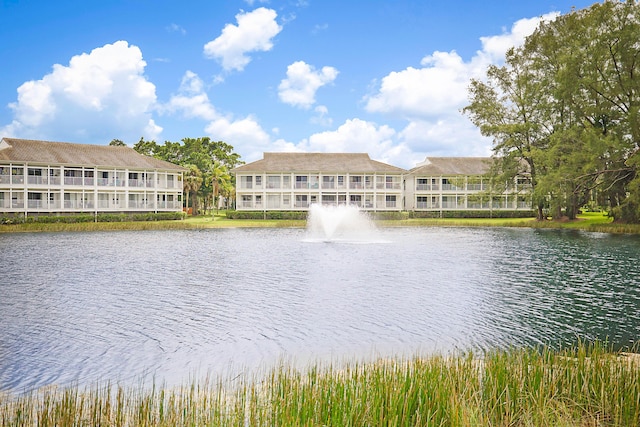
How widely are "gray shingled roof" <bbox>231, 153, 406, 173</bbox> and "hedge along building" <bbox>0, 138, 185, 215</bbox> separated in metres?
9.56

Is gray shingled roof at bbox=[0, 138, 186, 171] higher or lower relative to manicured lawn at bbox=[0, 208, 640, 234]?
higher

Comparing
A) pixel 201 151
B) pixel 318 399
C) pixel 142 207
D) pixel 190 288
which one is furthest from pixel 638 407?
pixel 201 151

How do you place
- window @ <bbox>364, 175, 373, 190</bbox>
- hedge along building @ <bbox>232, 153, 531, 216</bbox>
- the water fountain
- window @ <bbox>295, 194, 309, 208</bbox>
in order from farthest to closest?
1. window @ <bbox>364, 175, 373, 190</bbox>
2. window @ <bbox>295, 194, 309, 208</bbox>
3. hedge along building @ <bbox>232, 153, 531, 216</bbox>
4. the water fountain

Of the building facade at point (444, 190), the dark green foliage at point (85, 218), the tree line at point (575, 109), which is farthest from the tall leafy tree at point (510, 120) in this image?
the dark green foliage at point (85, 218)

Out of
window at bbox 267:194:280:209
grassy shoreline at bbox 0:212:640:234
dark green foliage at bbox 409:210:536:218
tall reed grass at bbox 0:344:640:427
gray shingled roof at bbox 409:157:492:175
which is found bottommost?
tall reed grass at bbox 0:344:640:427

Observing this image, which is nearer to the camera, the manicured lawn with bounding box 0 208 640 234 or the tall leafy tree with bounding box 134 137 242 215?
the manicured lawn with bounding box 0 208 640 234

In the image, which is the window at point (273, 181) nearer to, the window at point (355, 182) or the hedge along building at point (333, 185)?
the hedge along building at point (333, 185)

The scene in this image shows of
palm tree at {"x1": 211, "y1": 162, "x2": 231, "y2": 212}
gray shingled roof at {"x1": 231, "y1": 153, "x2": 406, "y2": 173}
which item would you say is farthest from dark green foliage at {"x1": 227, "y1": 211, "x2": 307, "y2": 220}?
palm tree at {"x1": 211, "y1": 162, "x2": 231, "y2": 212}

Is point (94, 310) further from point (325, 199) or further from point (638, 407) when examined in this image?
point (325, 199)

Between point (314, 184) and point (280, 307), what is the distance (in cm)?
5276

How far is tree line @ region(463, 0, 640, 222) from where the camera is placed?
3719 centimetres

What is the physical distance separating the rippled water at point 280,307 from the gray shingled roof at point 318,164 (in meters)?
38.9

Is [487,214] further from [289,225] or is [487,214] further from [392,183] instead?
[289,225]

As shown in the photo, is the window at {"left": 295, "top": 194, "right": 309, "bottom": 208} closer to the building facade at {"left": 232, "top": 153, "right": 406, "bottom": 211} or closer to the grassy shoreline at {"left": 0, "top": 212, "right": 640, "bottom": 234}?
the building facade at {"left": 232, "top": 153, "right": 406, "bottom": 211}
